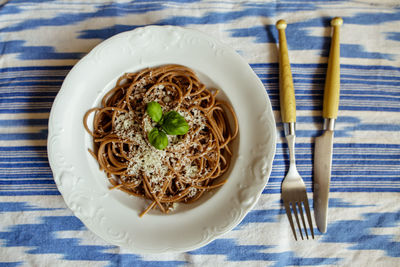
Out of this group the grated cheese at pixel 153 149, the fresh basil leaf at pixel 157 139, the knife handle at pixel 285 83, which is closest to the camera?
the fresh basil leaf at pixel 157 139

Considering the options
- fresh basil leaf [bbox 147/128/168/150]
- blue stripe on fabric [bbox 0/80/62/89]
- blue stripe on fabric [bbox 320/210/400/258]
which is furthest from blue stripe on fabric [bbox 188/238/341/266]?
blue stripe on fabric [bbox 0/80/62/89]

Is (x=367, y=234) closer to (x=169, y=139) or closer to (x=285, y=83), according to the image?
(x=285, y=83)

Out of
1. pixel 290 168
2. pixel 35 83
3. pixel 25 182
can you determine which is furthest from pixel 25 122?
pixel 290 168

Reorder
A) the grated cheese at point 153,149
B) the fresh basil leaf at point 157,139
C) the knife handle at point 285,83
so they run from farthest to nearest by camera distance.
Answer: the knife handle at point 285,83, the grated cheese at point 153,149, the fresh basil leaf at point 157,139

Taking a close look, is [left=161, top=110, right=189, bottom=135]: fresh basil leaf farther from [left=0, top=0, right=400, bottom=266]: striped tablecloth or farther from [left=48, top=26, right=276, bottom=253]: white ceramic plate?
[left=0, top=0, right=400, bottom=266]: striped tablecloth

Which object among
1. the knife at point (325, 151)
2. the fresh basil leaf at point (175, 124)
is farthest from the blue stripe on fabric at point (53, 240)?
the knife at point (325, 151)

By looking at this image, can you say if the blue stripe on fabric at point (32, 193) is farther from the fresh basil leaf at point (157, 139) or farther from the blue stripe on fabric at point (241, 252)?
the blue stripe on fabric at point (241, 252)

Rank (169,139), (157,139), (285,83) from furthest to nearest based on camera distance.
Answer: (285,83)
(169,139)
(157,139)
